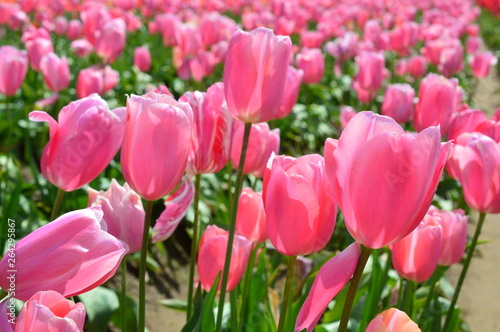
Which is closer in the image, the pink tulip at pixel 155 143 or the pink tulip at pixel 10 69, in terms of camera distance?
the pink tulip at pixel 155 143

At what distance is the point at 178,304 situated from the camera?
264 cm

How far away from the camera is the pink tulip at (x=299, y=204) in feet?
3.17

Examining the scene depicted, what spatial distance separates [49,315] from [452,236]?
114 centimetres

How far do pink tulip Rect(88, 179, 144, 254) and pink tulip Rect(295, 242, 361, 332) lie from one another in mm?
490

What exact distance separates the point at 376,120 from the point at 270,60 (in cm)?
40

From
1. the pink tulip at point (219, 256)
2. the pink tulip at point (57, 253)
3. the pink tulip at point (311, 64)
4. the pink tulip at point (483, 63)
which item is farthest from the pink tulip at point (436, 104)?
the pink tulip at point (483, 63)

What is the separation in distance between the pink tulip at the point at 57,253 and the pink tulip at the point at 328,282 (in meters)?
0.28

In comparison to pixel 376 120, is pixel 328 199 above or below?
below

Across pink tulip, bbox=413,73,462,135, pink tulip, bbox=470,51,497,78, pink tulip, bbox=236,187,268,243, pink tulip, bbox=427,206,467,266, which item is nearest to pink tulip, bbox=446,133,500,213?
pink tulip, bbox=427,206,467,266

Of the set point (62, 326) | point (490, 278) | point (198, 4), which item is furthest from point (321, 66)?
point (198, 4)

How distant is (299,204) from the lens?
38.0 inches

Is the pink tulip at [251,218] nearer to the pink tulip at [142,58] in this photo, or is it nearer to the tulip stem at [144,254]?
the tulip stem at [144,254]

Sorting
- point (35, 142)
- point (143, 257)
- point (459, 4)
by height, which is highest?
point (143, 257)

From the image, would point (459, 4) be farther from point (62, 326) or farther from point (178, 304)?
point (62, 326)
